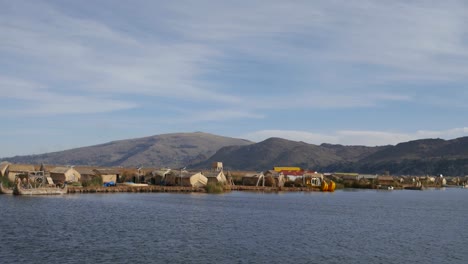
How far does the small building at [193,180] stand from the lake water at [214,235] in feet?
95.9

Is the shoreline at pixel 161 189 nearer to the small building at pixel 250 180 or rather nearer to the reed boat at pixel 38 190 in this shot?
the reed boat at pixel 38 190

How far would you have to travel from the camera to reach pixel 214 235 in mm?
35188

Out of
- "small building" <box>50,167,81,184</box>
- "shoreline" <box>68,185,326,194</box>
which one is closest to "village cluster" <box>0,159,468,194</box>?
"small building" <box>50,167,81,184</box>

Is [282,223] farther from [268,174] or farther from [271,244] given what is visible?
[268,174]

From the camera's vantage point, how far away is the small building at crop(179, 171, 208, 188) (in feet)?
277

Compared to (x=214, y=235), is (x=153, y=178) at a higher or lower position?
higher

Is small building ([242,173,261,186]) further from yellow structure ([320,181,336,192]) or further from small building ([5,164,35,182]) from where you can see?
small building ([5,164,35,182])

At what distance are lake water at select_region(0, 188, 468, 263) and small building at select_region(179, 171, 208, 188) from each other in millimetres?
29227

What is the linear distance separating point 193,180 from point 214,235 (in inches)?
1956

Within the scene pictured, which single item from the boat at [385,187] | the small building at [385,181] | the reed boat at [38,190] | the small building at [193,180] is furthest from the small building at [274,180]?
the reed boat at [38,190]

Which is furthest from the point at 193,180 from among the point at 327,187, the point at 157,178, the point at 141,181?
the point at 327,187

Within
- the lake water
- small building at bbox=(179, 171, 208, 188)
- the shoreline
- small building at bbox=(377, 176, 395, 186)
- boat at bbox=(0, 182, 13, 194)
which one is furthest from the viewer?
small building at bbox=(377, 176, 395, 186)

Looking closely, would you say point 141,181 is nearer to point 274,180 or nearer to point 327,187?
point 274,180

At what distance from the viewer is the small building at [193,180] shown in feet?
277
